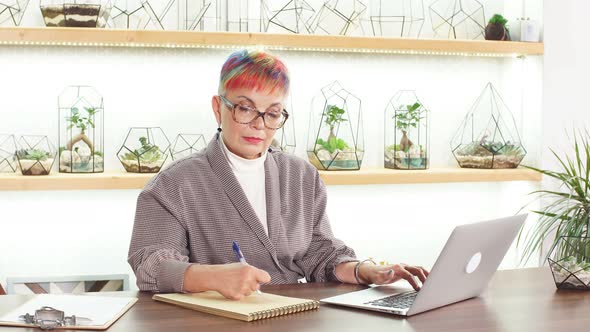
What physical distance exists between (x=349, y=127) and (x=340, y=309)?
6.92ft

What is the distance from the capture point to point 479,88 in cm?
441

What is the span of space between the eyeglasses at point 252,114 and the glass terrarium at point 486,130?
1.94 m

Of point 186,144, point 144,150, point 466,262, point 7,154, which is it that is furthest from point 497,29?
point 466,262

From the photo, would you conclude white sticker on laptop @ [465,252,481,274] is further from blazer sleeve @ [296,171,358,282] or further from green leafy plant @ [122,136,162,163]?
green leafy plant @ [122,136,162,163]

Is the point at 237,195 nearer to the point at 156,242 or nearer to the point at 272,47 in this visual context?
the point at 156,242

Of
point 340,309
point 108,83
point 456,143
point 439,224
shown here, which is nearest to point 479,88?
point 456,143

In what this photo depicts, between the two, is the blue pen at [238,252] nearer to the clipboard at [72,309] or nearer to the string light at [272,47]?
the clipboard at [72,309]

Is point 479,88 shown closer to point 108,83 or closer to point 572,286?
point 108,83

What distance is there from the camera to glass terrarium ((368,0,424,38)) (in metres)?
4.12

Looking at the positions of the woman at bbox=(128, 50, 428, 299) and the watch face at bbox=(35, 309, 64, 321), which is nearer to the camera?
the watch face at bbox=(35, 309, 64, 321)

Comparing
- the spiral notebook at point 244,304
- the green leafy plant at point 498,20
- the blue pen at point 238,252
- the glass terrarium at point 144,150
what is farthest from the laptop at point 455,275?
the green leafy plant at point 498,20

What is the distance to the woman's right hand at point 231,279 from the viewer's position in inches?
77.2

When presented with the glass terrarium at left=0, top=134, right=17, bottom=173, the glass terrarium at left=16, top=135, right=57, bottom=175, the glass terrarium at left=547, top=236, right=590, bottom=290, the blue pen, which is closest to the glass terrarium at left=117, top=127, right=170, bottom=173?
the glass terrarium at left=16, top=135, right=57, bottom=175

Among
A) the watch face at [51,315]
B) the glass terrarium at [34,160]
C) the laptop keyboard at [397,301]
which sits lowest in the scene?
the laptop keyboard at [397,301]
